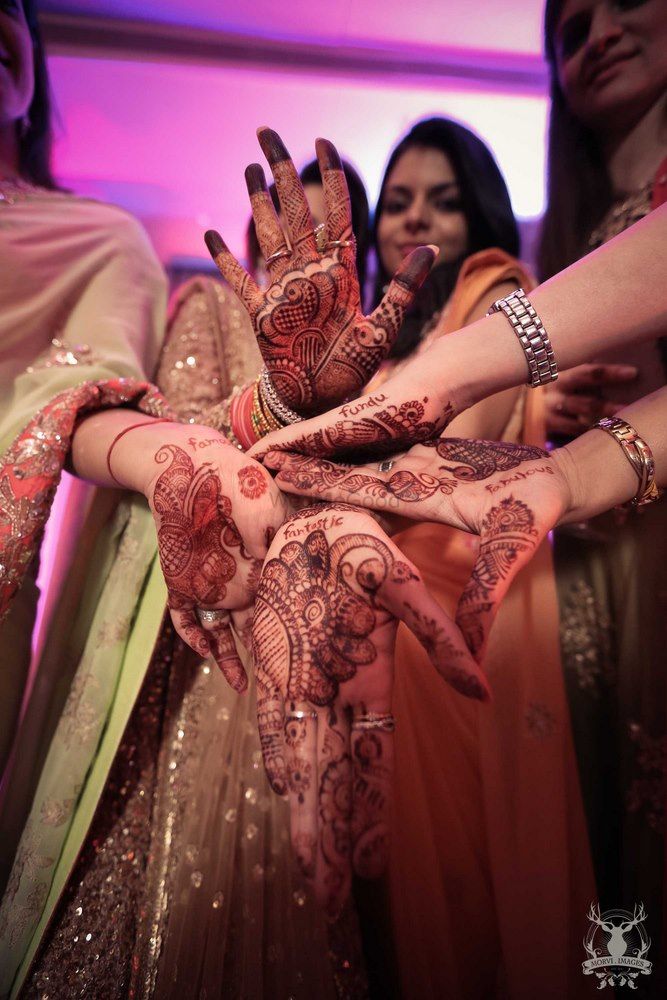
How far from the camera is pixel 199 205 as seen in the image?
1.67m

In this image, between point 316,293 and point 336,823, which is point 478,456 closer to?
point 316,293

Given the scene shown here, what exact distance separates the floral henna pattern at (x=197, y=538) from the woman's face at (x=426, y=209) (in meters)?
0.70

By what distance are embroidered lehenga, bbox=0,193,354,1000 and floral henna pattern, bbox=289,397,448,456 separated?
278mm

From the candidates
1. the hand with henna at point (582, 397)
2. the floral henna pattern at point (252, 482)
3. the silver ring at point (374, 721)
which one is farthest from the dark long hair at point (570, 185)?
the silver ring at point (374, 721)

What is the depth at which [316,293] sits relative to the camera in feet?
2.01

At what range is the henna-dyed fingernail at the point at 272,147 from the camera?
0.63m

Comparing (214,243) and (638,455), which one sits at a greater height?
(214,243)

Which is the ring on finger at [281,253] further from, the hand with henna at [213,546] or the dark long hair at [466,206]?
the dark long hair at [466,206]

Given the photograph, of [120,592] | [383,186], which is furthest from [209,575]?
[383,186]

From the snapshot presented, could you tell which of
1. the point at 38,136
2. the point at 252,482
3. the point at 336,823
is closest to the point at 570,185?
the point at 252,482

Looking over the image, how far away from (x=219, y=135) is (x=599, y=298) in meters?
1.24

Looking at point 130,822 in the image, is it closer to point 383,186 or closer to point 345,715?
point 345,715

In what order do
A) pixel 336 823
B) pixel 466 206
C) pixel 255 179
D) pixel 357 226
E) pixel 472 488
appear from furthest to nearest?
pixel 357 226
pixel 466 206
pixel 255 179
pixel 472 488
pixel 336 823

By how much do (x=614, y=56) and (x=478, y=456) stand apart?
2.52ft
